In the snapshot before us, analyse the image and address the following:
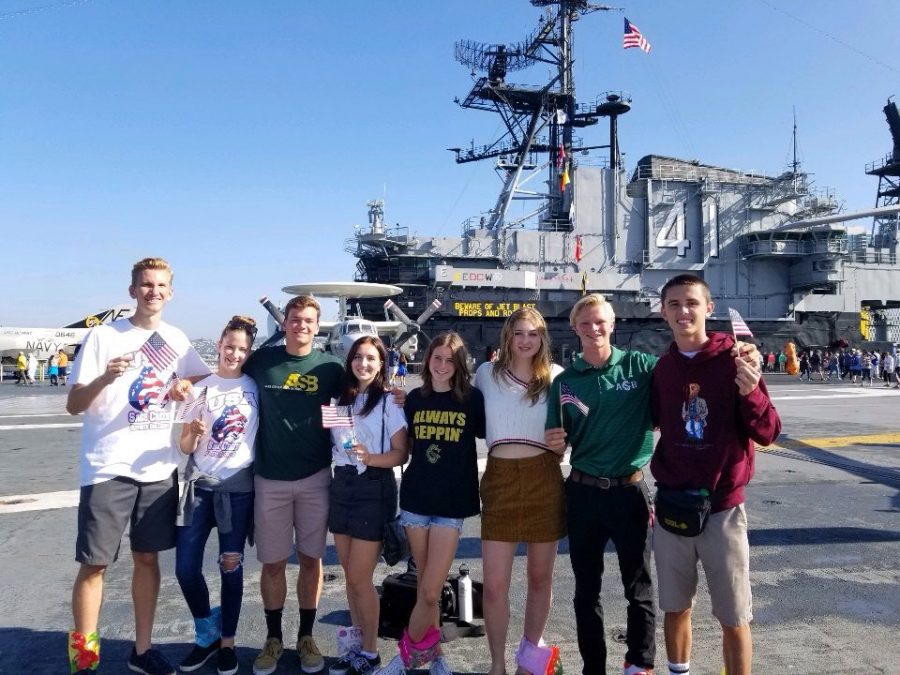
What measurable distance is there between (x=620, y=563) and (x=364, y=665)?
1.65m

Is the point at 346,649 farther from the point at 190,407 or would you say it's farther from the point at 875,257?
the point at 875,257

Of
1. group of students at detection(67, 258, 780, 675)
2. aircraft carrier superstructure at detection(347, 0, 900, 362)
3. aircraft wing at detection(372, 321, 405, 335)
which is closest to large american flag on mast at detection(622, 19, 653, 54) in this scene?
aircraft carrier superstructure at detection(347, 0, 900, 362)

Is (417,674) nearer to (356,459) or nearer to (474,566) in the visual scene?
(356,459)

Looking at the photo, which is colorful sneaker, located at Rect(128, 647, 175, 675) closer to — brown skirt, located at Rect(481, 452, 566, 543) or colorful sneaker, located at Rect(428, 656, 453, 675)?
colorful sneaker, located at Rect(428, 656, 453, 675)

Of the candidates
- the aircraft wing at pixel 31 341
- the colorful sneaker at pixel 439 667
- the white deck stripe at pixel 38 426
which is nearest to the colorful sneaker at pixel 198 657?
the colorful sneaker at pixel 439 667

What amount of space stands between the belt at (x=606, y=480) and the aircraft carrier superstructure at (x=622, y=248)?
32.0m

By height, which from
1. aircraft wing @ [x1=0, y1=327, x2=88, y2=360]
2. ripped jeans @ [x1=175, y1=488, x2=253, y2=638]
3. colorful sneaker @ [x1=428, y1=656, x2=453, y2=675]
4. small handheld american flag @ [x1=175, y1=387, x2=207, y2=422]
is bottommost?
colorful sneaker @ [x1=428, y1=656, x2=453, y2=675]

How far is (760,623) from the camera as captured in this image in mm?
3922

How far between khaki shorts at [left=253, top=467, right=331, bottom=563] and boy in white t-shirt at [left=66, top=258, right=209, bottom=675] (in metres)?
0.53

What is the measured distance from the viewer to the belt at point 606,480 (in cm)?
322

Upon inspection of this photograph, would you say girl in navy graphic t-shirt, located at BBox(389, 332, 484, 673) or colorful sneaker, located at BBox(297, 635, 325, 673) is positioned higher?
girl in navy graphic t-shirt, located at BBox(389, 332, 484, 673)

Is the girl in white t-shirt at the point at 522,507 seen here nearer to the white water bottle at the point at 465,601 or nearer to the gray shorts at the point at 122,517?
the white water bottle at the point at 465,601

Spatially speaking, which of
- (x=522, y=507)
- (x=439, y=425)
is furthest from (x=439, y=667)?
(x=439, y=425)

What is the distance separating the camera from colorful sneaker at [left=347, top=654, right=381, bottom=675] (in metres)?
3.39
